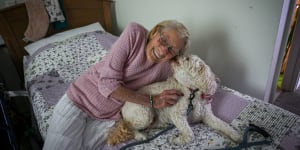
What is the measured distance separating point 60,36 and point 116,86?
4.14 ft

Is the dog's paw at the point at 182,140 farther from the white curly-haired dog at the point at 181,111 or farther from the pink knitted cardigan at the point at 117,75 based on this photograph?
the pink knitted cardigan at the point at 117,75

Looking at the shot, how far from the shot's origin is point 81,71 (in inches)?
70.1

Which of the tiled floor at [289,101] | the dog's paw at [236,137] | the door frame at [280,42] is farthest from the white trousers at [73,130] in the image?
the tiled floor at [289,101]

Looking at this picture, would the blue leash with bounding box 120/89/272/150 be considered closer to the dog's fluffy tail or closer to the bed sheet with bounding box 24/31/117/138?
the dog's fluffy tail

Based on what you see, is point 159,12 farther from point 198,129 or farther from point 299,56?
point 299,56

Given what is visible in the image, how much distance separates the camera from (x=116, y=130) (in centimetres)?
114

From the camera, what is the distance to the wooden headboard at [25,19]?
1906 millimetres

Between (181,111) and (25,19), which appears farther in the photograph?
(25,19)

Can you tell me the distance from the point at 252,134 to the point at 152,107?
500 millimetres

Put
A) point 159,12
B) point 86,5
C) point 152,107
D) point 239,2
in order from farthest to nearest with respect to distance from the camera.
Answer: point 86,5 → point 159,12 → point 239,2 → point 152,107

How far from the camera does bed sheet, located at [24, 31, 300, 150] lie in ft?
3.58

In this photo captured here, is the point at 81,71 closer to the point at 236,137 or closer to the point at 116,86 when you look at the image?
the point at 116,86

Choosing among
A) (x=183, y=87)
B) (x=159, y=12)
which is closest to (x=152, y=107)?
(x=183, y=87)

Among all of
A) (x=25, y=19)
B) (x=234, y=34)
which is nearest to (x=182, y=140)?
(x=234, y=34)
